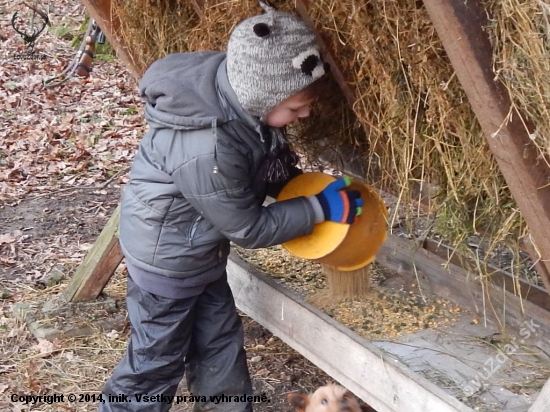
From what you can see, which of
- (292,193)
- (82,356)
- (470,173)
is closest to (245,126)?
(292,193)

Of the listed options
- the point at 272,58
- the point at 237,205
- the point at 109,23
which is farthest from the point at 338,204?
the point at 109,23

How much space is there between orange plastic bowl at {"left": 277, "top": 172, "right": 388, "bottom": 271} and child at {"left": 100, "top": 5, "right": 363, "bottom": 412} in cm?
7

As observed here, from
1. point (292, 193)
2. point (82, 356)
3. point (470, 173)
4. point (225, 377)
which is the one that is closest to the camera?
point (470, 173)

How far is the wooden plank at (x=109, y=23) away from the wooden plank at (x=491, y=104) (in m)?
2.43

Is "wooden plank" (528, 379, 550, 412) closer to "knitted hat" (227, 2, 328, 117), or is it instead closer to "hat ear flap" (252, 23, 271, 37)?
"knitted hat" (227, 2, 328, 117)

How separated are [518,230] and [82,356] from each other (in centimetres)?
244

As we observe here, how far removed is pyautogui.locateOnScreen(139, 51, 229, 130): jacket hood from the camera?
103 inches

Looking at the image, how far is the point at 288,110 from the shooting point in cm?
260

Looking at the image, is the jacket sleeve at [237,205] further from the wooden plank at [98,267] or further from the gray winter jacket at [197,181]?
the wooden plank at [98,267]

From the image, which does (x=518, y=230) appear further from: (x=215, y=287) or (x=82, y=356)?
(x=82, y=356)

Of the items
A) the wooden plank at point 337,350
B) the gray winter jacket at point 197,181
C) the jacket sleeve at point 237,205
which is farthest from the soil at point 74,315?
the jacket sleeve at point 237,205

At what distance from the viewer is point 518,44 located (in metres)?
1.79

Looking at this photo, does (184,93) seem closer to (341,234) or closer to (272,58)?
(272,58)

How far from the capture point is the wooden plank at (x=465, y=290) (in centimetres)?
307
